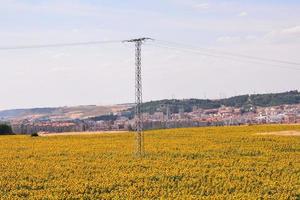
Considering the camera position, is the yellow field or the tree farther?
the tree

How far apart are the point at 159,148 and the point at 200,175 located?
61.4 ft

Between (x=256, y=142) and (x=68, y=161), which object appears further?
(x=256, y=142)

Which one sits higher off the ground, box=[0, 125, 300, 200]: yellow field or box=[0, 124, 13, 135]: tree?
box=[0, 124, 13, 135]: tree

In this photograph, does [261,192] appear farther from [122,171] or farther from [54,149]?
[54,149]

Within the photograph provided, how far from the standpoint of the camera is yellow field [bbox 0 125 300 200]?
102 feet

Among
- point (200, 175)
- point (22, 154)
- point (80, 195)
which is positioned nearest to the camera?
point (80, 195)

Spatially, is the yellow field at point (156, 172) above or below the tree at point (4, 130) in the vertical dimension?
below

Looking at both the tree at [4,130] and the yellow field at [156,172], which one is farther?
the tree at [4,130]

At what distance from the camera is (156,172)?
126ft

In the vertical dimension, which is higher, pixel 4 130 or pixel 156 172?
pixel 4 130

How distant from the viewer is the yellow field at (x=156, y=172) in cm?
3109

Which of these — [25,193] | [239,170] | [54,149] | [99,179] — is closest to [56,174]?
[99,179]

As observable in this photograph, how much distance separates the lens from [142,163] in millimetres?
43688

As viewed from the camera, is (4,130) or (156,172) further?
(4,130)
